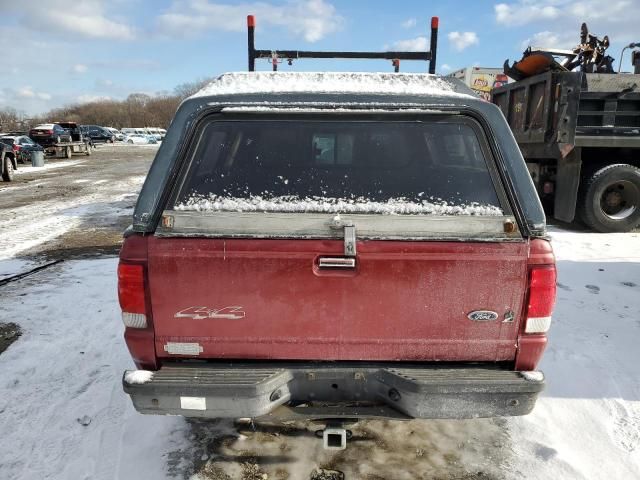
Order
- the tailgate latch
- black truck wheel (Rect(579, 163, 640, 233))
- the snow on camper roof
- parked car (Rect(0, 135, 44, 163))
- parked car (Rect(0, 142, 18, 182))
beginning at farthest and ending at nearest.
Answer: parked car (Rect(0, 135, 44, 163))
parked car (Rect(0, 142, 18, 182))
black truck wheel (Rect(579, 163, 640, 233))
the snow on camper roof
the tailgate latch

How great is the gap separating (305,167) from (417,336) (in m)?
1.00

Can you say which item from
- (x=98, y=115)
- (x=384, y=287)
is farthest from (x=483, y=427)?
(x=98, y=115)

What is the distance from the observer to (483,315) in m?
2.16

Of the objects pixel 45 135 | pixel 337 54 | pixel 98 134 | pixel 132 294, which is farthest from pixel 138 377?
pixel 98 134

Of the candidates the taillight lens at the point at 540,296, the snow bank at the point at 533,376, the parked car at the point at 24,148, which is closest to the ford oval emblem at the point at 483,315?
the taillight lens at the point at 540,296

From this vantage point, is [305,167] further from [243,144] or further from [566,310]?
[566,310]

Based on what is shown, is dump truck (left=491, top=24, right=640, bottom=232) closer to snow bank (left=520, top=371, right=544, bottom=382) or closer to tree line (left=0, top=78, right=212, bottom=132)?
snow bank (left=520, top=371, right=544, bottom=382)

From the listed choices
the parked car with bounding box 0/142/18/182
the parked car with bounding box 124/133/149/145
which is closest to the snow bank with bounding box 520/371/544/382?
the parked car with bounding box 0/142/18/182

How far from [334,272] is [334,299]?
5.1 inches

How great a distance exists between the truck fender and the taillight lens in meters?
6.15

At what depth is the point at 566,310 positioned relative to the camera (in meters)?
4.58

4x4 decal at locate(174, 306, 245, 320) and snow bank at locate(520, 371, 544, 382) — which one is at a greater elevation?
4x4 decal at locate(174, 306, 245, 320)

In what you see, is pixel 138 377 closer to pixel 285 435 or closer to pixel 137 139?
pixel 285 435

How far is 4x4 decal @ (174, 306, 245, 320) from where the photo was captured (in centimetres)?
216
